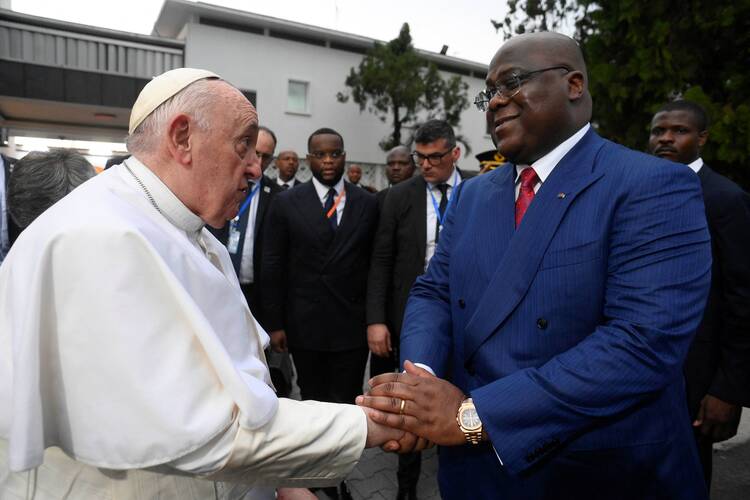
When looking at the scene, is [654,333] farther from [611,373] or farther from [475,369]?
[475,369]

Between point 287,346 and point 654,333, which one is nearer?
point 654,333

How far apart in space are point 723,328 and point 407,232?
7.23ft

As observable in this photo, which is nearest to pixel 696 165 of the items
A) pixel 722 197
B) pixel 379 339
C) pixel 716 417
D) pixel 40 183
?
pixel 722 197

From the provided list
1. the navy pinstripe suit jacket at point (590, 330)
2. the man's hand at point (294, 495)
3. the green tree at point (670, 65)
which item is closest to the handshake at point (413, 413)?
the navy pinstripe suit jacket at point (590, 330)

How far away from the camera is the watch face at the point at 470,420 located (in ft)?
5.74

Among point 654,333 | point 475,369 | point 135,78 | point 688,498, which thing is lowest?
point 688,498

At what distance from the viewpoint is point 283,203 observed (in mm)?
4383

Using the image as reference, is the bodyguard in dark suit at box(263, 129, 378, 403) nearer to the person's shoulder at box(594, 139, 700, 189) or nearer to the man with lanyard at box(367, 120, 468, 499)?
the man with lanyard at box(367, 120, 468, 499)

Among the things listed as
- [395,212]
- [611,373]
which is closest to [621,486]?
[611,373]

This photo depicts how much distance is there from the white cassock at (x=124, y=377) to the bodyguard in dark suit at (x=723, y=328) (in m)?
2.59

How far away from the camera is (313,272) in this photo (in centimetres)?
432

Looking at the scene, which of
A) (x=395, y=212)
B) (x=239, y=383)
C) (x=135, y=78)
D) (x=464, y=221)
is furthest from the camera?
(x=135, y=78)

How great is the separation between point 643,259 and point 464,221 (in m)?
0.77

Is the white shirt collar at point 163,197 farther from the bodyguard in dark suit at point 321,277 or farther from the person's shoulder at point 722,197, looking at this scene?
the person's shoulder at point 722,197
